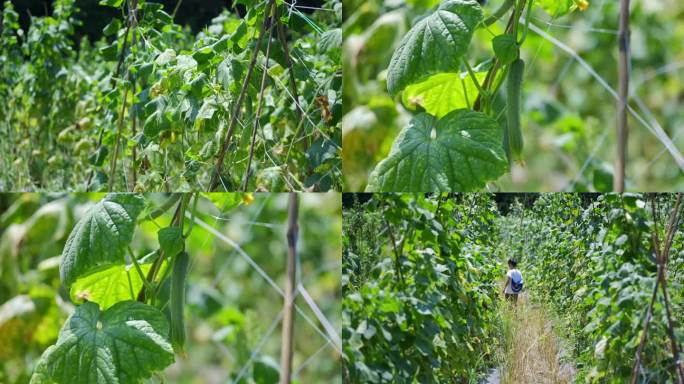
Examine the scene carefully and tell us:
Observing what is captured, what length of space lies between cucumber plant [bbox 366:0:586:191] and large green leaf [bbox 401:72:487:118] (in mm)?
58

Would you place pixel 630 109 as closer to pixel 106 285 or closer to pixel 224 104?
pixel 224 104

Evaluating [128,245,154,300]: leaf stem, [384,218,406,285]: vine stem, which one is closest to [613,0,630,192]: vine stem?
[384,218,406,285]: vine stem

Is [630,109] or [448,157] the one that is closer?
[448,157]

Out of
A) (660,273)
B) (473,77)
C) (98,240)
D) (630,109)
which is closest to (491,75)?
(473,77)

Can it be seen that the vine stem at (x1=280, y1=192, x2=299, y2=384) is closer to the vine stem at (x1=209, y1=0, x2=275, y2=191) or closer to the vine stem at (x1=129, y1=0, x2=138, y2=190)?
the vine stem at (x1=209, y1=0, x2=275, y2=191)

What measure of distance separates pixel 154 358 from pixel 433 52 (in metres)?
0.88

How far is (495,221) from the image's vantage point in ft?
6.26

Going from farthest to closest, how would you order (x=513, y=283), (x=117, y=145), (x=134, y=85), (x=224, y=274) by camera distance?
(x=134, y=85), (x=117, y=145), (x=224, y=274), (x=513, y=283)

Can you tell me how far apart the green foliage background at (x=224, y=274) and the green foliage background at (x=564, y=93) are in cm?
20

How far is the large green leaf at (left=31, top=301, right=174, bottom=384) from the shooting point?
1740 mm

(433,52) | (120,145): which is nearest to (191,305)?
(120,145)

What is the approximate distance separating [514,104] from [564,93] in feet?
0.95

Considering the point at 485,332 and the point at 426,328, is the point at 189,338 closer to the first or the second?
the point at 426,328

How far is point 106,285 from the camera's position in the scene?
1.92 metres
